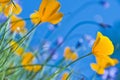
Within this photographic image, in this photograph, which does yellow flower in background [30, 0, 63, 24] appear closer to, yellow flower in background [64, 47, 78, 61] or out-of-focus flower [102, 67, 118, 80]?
yellow flower in background [64, 47, 78, 61]

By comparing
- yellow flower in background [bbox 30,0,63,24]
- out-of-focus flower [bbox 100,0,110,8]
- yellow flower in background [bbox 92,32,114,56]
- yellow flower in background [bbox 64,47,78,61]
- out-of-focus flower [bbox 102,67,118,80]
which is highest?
out-of-focus flower [bbox 100,0,110,8]

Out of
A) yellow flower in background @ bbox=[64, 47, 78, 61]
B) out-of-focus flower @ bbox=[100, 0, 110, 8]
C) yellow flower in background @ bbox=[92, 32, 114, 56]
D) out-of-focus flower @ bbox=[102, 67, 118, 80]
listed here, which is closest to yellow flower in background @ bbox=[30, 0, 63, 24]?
yellow flower in background @ bbox=[92, 32, 114, 56]

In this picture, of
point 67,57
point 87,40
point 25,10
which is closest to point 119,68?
point 87,40

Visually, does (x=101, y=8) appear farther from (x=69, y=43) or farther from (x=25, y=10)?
(x=25, y=10)

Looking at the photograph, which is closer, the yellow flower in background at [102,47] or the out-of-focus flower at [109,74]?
the yellow flower in background at [102,47]

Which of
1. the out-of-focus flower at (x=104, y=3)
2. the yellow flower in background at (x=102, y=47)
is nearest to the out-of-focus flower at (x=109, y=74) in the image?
the out-of-focus flower at (x=104, y=3)

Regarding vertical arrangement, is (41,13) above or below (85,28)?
below

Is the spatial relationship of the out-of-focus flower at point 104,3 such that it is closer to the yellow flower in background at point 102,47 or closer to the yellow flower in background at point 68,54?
the yellow flower in background at point 68,54

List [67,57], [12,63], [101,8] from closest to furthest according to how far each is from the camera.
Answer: [12,63] < [67,57] < [101,8]

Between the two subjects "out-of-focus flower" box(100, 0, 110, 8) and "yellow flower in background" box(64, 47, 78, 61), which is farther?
"out-of-focus flower" box(100, 0, 110, 8)

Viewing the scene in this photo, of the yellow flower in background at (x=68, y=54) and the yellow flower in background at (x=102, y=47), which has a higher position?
the yellow flower in background at (x=68, y=54)

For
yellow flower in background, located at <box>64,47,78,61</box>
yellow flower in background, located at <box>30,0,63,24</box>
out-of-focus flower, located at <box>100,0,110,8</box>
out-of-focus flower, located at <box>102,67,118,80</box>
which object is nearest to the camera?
yellow flower in background, located at <box>30,0,63,24</box>
